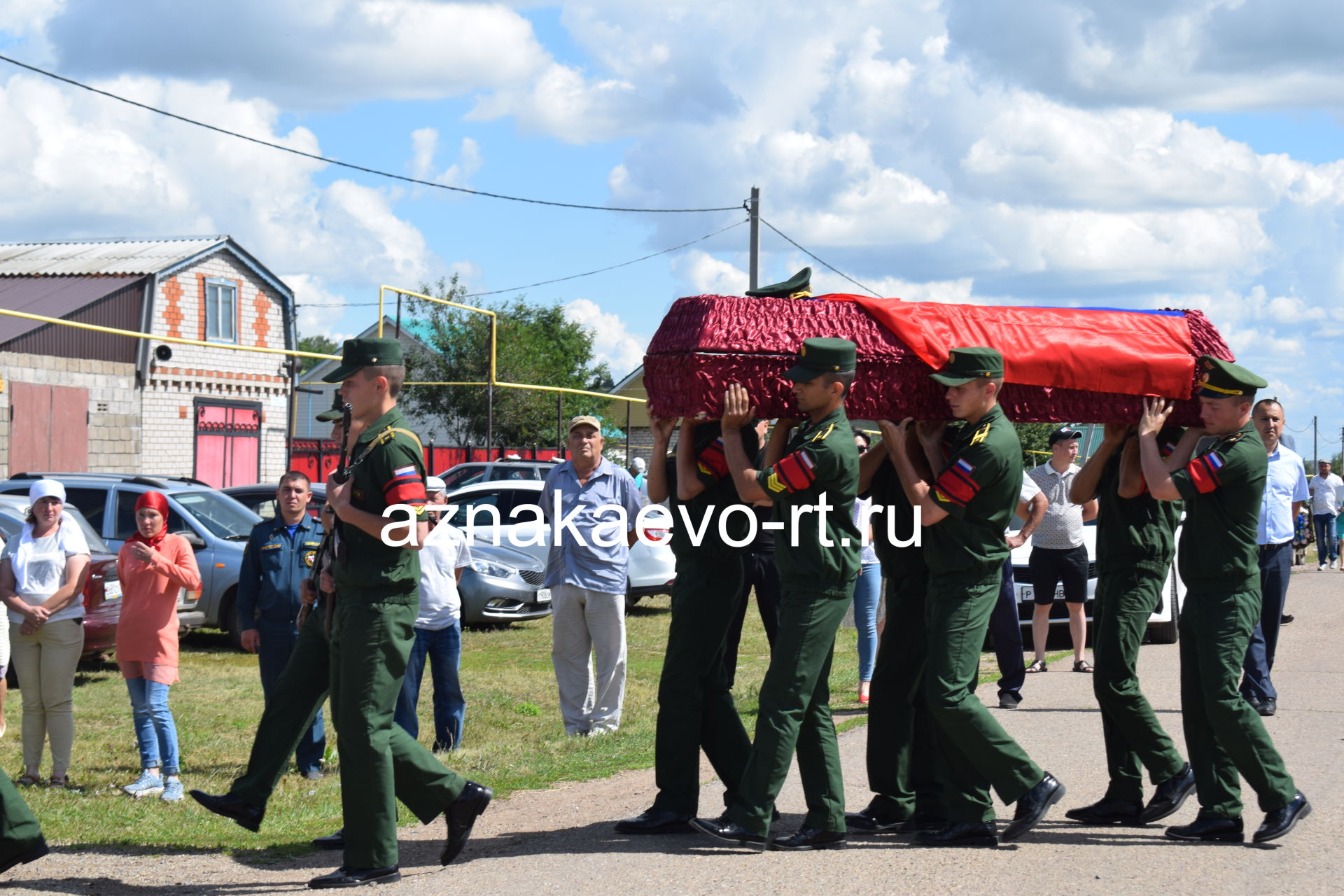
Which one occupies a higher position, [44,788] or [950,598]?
[950,598]

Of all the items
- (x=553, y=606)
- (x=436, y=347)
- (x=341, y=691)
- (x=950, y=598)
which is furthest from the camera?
(x=436, y=347)

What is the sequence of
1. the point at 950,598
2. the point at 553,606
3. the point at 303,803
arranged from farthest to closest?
the point at 553,606 < the point at 303,803 < the point at 950,598

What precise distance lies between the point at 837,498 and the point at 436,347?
1535 inches

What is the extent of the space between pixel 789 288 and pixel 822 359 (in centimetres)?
70

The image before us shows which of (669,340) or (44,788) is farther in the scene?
(44,788)

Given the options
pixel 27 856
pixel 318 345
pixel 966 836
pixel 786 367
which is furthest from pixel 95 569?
pixel 318 345

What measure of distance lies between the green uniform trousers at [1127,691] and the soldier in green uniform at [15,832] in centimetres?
425

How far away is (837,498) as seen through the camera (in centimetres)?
550

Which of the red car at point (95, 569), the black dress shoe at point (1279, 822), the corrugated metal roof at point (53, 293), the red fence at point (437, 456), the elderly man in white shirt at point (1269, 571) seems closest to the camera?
the black dress shoe at point (1279, 822)

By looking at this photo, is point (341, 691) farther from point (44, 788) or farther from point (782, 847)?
point (44, 788)

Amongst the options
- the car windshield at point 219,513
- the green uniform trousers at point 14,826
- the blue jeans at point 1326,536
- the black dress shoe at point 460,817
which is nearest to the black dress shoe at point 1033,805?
the black dress shoe at point 460,817

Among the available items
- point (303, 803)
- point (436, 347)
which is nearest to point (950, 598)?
point (303, 803)

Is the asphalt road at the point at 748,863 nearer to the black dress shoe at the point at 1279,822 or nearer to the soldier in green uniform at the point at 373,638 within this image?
the black dress shoe at the point at 1279,822

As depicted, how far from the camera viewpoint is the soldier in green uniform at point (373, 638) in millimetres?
5102
